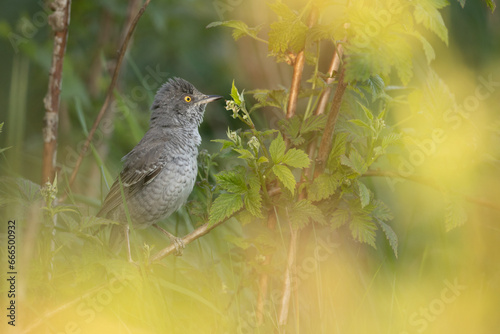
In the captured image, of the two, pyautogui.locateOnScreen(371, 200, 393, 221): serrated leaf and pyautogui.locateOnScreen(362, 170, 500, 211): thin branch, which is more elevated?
pyautogui.locateOnScreen(362, 170, 500, 211): thin branch

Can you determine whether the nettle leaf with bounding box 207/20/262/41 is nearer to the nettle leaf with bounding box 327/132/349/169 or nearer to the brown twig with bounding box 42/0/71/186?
the nettle leaf with bounding box 327/132/349/169

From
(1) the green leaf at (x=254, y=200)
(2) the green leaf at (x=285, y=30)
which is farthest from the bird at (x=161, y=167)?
(2) the green leaf at (x=285, y=30)

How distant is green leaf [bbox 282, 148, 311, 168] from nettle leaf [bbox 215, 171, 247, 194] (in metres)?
0.20

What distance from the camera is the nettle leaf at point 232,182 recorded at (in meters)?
2.33

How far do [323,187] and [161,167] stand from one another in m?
1.35

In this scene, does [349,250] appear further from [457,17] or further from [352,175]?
[457,17]

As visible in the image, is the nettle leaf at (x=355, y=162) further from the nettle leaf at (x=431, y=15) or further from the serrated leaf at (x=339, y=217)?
the nettle leaf at (x=431, y=15)

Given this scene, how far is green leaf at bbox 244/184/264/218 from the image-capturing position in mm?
2320

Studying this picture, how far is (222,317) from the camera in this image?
263 centimetres

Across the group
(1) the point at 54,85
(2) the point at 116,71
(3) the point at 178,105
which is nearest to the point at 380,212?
(2) the point at 116,71

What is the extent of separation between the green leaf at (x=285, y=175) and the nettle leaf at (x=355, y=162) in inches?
8.1

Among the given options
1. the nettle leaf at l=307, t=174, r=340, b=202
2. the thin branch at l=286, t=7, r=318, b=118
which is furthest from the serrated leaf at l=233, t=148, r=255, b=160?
the thin branch at l=286, t=7, r=318, b=118

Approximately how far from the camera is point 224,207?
90.7 inches

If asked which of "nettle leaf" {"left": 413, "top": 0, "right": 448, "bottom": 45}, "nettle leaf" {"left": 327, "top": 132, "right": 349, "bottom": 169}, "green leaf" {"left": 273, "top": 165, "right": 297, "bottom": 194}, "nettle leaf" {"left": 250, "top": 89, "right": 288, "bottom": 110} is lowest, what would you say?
"green leaf" {"left": 273, "top": 165, "right": 297, "bottom": 194}
